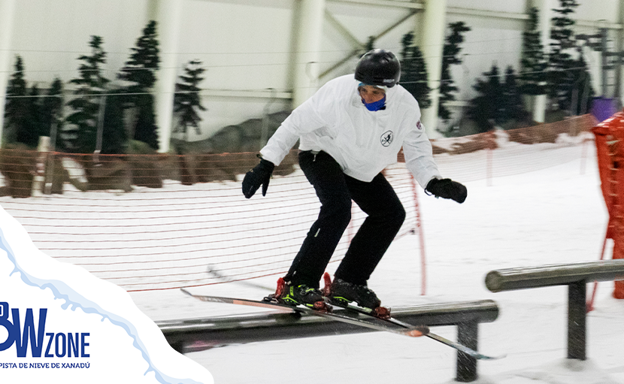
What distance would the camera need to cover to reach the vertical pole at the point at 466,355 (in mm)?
3363

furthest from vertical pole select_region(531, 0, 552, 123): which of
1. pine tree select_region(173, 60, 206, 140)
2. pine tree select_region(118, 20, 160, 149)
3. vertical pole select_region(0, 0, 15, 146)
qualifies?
vertical pole select_region(0, 0, 15, 146)

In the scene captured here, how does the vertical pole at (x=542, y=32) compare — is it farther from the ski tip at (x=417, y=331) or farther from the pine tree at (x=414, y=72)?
the ski tip at (x=417, y=331)

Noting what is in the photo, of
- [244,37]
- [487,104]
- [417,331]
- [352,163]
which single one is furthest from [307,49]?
[417,331]

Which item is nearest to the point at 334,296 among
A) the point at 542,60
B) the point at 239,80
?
the point at 239,80

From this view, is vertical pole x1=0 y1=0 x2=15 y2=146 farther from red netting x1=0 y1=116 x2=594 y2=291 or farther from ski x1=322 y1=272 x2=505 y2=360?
ski x1=322 y1=272 x2=505 y2=360

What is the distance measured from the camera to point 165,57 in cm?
1172

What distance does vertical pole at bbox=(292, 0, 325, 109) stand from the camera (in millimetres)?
13141

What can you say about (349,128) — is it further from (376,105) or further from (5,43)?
(5,43)

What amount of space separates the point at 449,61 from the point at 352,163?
12437 millimetres

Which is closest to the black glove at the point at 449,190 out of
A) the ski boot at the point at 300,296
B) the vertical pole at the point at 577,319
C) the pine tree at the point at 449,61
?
the ski boot at the point at 300,296

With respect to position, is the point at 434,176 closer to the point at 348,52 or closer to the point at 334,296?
the point at 334,296

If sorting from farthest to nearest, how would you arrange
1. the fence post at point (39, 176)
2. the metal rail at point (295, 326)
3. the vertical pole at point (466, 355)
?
the fence post at point (39, 176) → the vertical pole at point (466, 355) → the metal rail at point (295, 326)

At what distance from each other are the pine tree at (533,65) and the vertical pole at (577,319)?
13.1 meters

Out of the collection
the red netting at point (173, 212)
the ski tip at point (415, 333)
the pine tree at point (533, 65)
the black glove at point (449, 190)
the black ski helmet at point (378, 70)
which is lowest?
the red netting at point (173, 212)
